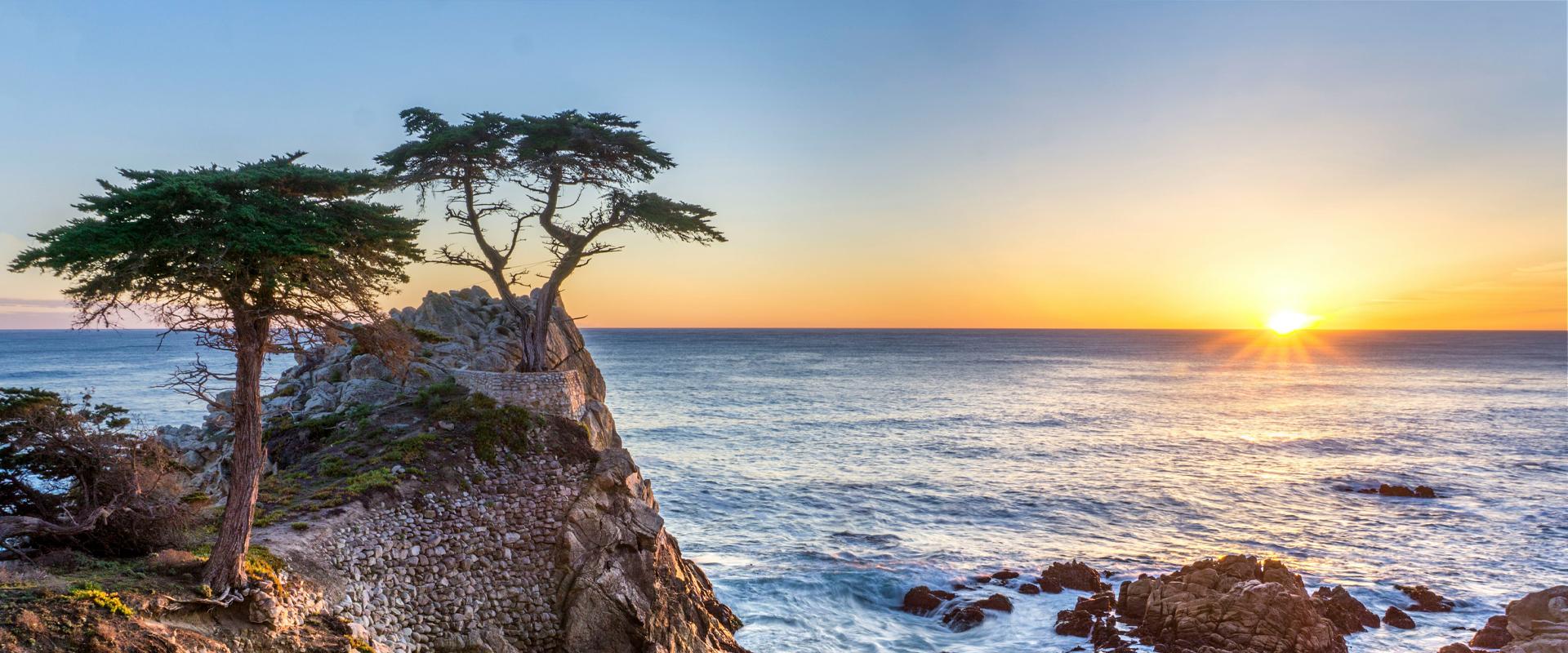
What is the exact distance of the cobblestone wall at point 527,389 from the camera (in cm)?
2398

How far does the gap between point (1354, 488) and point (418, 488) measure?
4766 cm

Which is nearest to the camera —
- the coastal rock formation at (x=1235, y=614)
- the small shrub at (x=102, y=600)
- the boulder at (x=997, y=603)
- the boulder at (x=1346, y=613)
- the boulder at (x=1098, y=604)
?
the small shrub at (x=102, y=600)

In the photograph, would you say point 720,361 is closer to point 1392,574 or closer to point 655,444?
point 655,444

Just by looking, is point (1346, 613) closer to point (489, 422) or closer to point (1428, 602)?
point (1428, 602)

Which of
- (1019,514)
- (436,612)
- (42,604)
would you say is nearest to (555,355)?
(436,612)

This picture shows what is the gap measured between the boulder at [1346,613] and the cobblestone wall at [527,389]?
78.0 feet

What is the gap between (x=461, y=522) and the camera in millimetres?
19047

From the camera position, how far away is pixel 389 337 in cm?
1511

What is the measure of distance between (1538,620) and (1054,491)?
21.4 m

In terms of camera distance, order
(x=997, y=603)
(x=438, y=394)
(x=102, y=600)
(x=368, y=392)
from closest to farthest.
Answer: (x=102, y=600) < (x=438, y=394) < (x=368, y=392) < (x=997, y=603)

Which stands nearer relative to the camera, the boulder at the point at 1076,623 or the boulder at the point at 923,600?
the boulder at the point at 1076,623

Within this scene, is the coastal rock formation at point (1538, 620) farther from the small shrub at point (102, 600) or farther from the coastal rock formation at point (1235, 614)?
the small shrub at point (102, 600)

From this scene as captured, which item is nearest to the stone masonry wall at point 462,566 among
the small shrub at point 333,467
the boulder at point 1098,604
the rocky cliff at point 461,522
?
the rocky cliff at point 461,522

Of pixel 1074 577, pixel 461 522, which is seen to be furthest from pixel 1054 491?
→ pixel 461 522
